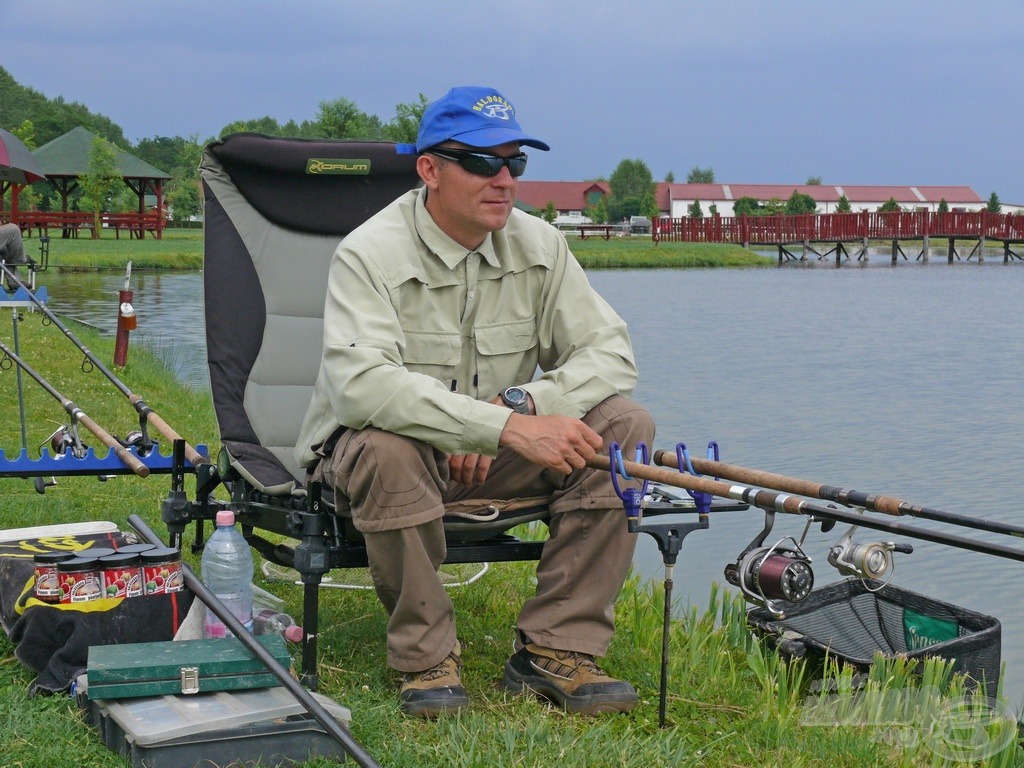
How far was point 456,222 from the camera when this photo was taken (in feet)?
11.0

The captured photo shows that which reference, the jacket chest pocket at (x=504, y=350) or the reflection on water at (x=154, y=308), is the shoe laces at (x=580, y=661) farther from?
the reflection on water at (x=154, y=308)

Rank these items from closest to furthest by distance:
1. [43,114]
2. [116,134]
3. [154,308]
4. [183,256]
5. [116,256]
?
1. [154,308]
2. [116,256]
3. [183,256]
4. [43,114]
5. [116,134]

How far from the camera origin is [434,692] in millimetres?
3027

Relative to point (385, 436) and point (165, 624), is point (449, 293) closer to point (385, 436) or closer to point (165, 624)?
point (385, 436)

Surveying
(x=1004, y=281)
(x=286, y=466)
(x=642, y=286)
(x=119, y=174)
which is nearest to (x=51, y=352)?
(x=286, y=466)

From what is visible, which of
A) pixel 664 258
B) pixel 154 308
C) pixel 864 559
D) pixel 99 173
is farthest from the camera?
pixel 99 173

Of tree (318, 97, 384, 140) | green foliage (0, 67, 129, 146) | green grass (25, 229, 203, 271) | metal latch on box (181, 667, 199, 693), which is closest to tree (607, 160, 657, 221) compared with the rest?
green foliage (0, 67, 129, 146)

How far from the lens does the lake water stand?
21.9 ft

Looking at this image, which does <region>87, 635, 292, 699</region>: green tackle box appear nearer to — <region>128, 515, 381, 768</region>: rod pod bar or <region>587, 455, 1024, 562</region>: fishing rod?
<region>128, 515, 381, 768</region>: rod pod bar

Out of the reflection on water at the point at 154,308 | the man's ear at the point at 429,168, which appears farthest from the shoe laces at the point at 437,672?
the reflection on water at the point at 154,308

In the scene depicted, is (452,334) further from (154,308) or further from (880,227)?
(880,227)

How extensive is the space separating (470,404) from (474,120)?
29.9 inches

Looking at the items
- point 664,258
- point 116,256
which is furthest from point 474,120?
point 664,258

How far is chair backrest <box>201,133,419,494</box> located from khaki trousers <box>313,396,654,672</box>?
84 cm
